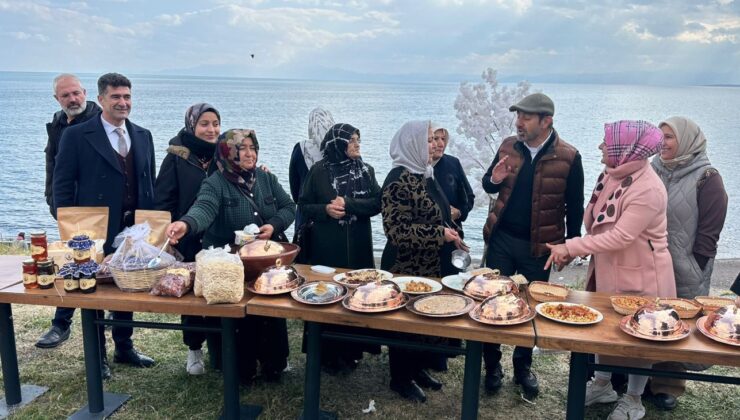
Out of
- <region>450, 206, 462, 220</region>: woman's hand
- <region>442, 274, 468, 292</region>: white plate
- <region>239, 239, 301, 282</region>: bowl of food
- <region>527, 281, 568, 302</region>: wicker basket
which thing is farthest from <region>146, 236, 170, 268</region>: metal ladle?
<region>527, 281, 568, 302</region>: wicker basket

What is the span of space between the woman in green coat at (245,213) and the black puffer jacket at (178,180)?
1.13ft

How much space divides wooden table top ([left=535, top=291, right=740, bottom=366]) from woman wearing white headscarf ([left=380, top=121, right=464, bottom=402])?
1.06m

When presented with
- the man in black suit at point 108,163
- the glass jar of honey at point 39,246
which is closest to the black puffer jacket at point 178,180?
the man in black suit at point 108,163

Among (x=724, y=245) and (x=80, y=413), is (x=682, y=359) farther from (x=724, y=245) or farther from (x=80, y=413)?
(x=724, y=245)

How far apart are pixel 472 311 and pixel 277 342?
1724 millimetres

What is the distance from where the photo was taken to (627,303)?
289cm

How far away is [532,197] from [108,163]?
9.96 feet

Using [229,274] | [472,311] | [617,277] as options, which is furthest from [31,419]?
[617,277]

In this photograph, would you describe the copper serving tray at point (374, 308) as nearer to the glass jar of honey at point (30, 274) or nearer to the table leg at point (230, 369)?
the table leg at point (230, 369)

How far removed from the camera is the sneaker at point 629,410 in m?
3.49

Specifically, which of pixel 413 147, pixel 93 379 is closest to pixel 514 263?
pixel 413 147

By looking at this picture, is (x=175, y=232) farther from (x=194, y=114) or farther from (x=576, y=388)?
(x=576, y=388)

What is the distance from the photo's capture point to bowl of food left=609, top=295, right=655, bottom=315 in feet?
9.25

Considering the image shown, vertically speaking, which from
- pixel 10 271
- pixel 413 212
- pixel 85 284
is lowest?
pixel 10 271
